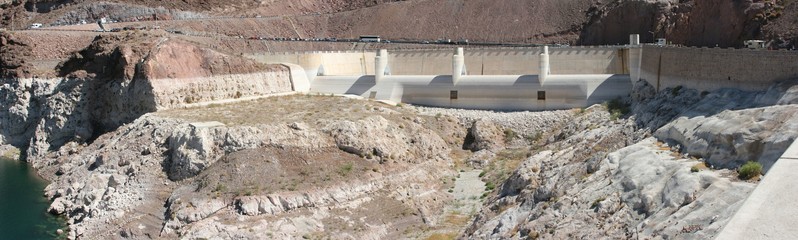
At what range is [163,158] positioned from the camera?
146ft

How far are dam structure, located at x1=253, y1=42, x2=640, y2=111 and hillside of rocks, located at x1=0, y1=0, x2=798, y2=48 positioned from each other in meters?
9.16

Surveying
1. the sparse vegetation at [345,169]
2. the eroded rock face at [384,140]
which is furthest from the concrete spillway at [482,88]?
the sparse vegetation at [345,169]

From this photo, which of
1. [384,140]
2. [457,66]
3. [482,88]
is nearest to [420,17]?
[457,66]

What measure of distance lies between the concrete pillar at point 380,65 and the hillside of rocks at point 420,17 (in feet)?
74.1

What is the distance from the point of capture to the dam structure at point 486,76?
53406 millimetres

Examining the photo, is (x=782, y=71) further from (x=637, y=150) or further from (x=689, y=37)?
(x=689, y=37)

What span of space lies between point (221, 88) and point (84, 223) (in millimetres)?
17300

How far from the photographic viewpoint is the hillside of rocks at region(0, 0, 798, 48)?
7800 cm

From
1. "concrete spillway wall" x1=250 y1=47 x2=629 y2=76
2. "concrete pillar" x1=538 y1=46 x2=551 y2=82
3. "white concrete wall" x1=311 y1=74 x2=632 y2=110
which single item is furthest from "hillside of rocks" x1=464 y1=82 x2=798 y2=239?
"concrete spillway wall" x1=250 y1=47 x2=629 y2=76

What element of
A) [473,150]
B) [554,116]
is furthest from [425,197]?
[554,116]

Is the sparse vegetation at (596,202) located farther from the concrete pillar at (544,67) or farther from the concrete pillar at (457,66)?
the concrete pillar at (457,66)

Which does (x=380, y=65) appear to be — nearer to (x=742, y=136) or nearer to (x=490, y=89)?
(x=490, y=89)

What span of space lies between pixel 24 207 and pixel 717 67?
36.8 meters

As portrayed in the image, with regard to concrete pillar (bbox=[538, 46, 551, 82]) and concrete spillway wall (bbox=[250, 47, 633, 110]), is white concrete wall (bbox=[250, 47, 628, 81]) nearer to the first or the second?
concrete spillway wall (bbox=[250, 47, 633, 110])
